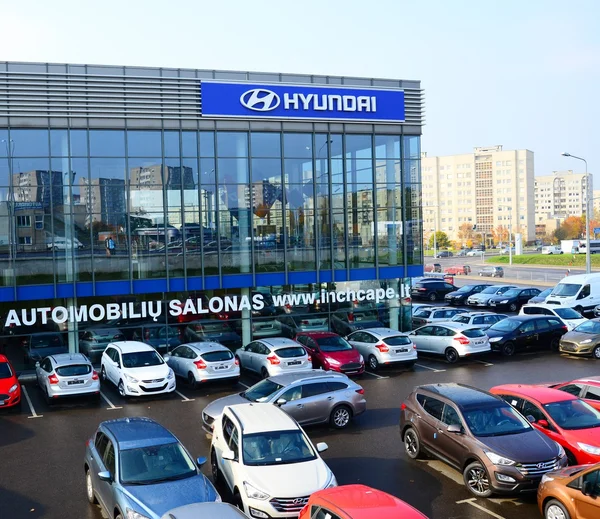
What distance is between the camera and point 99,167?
23.8 meters

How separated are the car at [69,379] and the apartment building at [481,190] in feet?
495

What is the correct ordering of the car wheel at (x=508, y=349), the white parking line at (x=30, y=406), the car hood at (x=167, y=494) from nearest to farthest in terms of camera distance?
the car hood at (x=167, y=494), the white parking line at (x=30, y=406), the car wheel at (x=508, y=349)

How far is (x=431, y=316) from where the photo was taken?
1232 inches

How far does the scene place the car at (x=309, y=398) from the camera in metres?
14.9

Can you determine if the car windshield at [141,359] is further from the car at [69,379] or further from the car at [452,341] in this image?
Result: the car at [452,341]

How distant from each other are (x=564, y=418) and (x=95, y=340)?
→ 16798mm

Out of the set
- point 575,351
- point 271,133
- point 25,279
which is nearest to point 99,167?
point 25,279

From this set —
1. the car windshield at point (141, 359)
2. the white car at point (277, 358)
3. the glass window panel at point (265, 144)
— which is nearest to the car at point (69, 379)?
the car windshield at point (141, 359)

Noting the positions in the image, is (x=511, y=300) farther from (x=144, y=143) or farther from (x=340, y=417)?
(x=340, y=417)

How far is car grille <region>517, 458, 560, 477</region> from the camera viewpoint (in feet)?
35.1

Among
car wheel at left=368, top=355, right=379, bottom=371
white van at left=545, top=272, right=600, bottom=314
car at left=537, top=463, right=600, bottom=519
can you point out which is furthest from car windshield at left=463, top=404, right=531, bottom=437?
white van at left=545, top=272, right=600, bottom=314

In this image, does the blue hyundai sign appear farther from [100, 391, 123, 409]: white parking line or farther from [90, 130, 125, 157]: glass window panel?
[100, 391, 123, 409]: white parking line

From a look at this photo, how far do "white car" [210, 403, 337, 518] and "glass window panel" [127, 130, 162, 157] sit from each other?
14.6 metres

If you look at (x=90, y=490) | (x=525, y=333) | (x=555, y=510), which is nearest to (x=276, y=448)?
(x=90, y=490)
